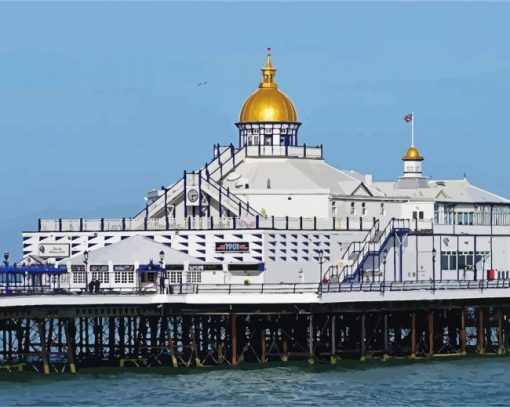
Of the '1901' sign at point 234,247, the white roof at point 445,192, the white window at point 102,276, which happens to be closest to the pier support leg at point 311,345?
the '1901' sign at point 234,247

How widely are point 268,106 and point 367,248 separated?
40.8 feet

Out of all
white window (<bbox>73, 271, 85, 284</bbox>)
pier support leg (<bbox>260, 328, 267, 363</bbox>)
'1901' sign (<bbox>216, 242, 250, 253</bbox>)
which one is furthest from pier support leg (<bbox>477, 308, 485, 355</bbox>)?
white window (<bbox>73, 271, 85, 284</bbox>)

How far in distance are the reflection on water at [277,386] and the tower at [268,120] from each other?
21460mm

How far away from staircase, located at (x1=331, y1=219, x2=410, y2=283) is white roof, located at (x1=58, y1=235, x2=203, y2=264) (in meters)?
8.14

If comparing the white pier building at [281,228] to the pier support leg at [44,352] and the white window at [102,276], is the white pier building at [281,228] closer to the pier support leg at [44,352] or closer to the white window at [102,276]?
the white window at [102,276]

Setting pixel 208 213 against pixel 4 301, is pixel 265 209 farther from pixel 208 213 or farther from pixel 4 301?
pixel 4 301

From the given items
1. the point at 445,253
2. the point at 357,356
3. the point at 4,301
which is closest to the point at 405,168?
the point at 445,253

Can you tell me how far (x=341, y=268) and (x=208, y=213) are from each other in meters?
8.24

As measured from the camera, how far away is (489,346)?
11275 cm

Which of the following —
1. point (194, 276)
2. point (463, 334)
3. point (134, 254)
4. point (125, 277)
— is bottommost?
point (463, 334)

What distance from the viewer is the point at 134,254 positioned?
355 feet

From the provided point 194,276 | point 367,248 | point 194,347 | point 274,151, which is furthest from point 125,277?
point 274,151

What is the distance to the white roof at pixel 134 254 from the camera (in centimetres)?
10762

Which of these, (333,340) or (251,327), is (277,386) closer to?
(333,340)
